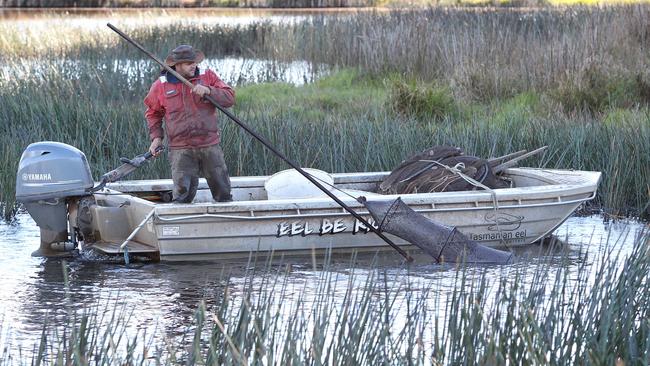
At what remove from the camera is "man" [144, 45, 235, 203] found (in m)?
8.43

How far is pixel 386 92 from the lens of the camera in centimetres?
1636

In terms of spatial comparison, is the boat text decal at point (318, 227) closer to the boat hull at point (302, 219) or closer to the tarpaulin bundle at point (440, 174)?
the boat hull at point (302, 219)

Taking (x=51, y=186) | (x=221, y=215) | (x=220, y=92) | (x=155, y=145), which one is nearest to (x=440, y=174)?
(x=221, y=215)

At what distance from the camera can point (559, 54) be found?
15.9 m

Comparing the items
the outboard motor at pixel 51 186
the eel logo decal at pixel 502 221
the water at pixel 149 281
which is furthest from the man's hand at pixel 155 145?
the eel logo decal at pixel 502 221

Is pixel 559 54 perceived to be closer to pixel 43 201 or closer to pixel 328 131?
pixel 328 131

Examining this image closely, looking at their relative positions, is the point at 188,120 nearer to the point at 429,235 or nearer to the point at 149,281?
the point at 149,281

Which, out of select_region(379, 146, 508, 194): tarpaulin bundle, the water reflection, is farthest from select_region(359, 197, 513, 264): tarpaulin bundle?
the water reflection

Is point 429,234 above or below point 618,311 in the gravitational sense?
below

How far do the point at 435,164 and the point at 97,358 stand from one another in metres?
5.28

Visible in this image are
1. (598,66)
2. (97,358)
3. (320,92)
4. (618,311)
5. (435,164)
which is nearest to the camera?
(97,358)

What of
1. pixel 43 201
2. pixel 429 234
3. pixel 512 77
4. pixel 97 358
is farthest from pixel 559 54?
pixel 97 358

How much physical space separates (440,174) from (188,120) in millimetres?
2141

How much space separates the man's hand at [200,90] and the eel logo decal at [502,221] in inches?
94.1
